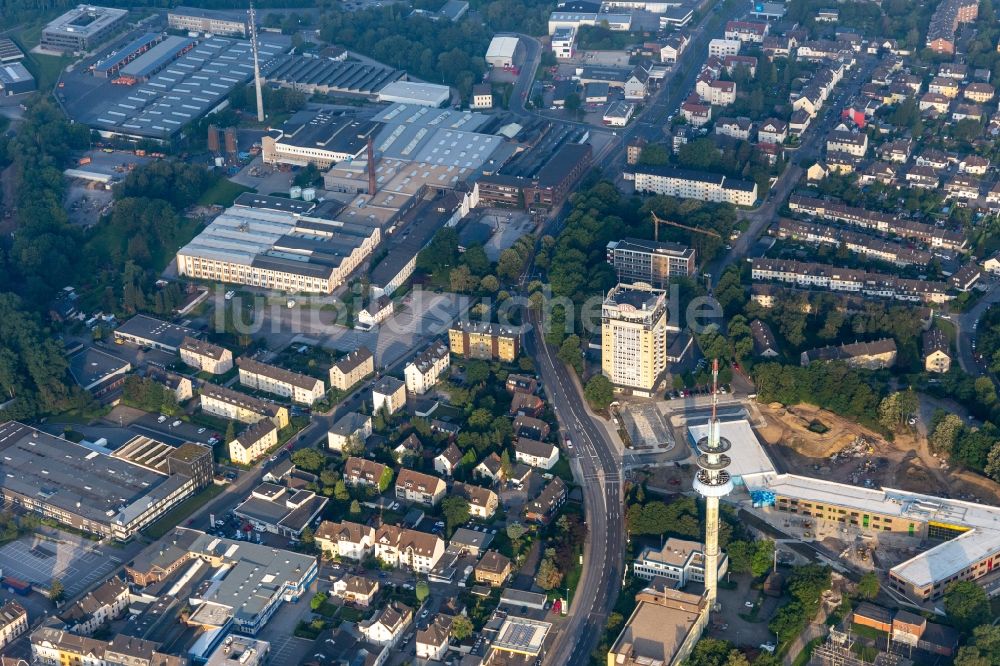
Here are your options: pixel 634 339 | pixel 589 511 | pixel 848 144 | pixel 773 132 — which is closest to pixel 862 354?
pixel 634 339

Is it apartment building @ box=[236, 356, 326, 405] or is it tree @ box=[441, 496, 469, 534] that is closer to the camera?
tree @ box=[441, 496, 469, 534]

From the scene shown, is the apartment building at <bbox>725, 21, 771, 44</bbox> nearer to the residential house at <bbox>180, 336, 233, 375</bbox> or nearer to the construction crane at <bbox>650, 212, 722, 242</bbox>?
the construction crane at <bbox>650, 212, 722, 242</bbox>

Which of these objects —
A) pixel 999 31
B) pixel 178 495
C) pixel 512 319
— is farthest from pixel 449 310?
pixel 999 31

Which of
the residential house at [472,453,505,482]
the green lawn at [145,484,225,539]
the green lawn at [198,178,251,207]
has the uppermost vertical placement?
the residential house at [472,453,505,482]

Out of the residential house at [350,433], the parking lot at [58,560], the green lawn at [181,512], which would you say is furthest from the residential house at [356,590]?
the parking lot at [58,560]

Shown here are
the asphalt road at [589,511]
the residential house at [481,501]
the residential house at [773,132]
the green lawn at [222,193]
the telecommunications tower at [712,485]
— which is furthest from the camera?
the residential house at [773,132]

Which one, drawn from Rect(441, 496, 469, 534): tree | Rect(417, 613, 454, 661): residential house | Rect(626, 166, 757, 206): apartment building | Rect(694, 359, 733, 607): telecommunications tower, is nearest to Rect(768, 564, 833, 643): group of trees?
Rect(694, 359, 733, 607): telecommunications tower

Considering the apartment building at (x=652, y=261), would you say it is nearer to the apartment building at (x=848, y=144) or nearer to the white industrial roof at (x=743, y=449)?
the white industrial roof at (x=743, y=449)
